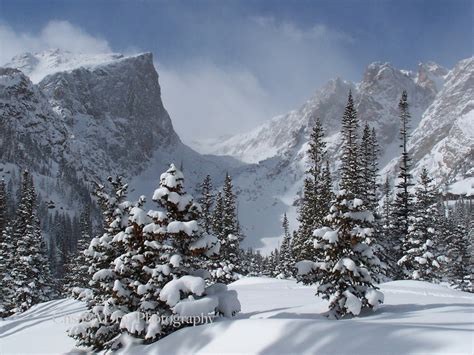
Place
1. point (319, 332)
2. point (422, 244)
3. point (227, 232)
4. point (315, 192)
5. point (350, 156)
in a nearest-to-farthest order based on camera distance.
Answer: point (319, 332)
point (422, 244)
point (350, 156)
point (315, 192)
point (227, 232)

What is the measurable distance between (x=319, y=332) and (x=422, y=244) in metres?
28.3

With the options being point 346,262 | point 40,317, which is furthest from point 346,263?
point 40,317

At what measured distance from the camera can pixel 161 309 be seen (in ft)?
45.6

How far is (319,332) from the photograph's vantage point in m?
8.98

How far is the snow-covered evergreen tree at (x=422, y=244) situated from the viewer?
3347cm

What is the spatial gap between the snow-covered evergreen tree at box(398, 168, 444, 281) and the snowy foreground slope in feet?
35.3

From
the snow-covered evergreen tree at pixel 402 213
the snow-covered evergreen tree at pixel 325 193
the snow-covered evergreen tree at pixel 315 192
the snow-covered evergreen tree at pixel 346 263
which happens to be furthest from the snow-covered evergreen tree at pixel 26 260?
the snow-covered evergreen tree at pixel 346 263

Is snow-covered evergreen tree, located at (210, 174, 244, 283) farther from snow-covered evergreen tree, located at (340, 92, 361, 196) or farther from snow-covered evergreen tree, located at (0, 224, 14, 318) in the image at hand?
snow-covered evergreen tree, located at (0, 224, 14, 318)

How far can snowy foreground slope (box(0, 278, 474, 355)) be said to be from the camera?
7.93 meters

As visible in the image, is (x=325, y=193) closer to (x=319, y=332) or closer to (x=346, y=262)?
(x=346, y=262)

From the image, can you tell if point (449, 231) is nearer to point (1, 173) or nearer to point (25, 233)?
point (25, 233)

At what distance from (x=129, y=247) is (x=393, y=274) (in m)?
28.1

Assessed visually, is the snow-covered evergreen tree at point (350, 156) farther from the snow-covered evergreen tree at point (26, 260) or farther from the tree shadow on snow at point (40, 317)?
the snow-covered evergreen tree at point (26, 260)

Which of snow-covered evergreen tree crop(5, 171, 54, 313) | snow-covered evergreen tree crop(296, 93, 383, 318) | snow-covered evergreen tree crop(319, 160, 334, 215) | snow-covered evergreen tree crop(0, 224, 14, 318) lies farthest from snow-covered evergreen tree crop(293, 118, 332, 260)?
snow-covered evergreen tree crop(0, 224, 14, 318)
